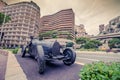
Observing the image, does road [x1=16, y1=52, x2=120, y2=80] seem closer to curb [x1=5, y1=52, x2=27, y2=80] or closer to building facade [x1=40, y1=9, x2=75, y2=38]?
curb [x1=5, y1=52, x2=27, y2=80]

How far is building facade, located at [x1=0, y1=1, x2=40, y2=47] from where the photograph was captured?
232 feet

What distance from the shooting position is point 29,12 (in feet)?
252

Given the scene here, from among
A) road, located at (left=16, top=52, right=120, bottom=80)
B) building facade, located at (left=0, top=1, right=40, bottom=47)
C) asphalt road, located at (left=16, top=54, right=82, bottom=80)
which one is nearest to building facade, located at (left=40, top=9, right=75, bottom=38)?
building facade, located at (left=0, top=1, right=40, bottom=47)

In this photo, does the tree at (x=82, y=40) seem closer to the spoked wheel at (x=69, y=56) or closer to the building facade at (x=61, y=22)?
the building facade at (x=61, y=22)

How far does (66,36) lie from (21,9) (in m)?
35.8

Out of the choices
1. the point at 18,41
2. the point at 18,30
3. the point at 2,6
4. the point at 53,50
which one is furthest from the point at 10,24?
the point at 53,50

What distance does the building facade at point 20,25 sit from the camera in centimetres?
7074

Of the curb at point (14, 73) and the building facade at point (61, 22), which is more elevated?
the building facade at point (61, 22)

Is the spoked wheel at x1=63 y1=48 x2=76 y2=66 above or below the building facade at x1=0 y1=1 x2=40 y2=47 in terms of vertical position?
below

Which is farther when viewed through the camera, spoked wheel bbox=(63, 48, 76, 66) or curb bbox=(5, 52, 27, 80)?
spoked wheel bbox=(63, 48, 76, 66)

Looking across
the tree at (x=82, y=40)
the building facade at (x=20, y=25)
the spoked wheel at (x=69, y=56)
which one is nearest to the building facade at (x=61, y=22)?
the tree at (x=82, y=40)

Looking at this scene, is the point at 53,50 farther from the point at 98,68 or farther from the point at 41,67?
the point at 98,68

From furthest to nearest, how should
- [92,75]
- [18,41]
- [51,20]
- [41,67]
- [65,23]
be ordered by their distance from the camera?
[51,20] < [65,23] < [18,41] < [41,67] < [92,75]

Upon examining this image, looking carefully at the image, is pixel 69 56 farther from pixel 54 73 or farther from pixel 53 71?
pixel 54 73
